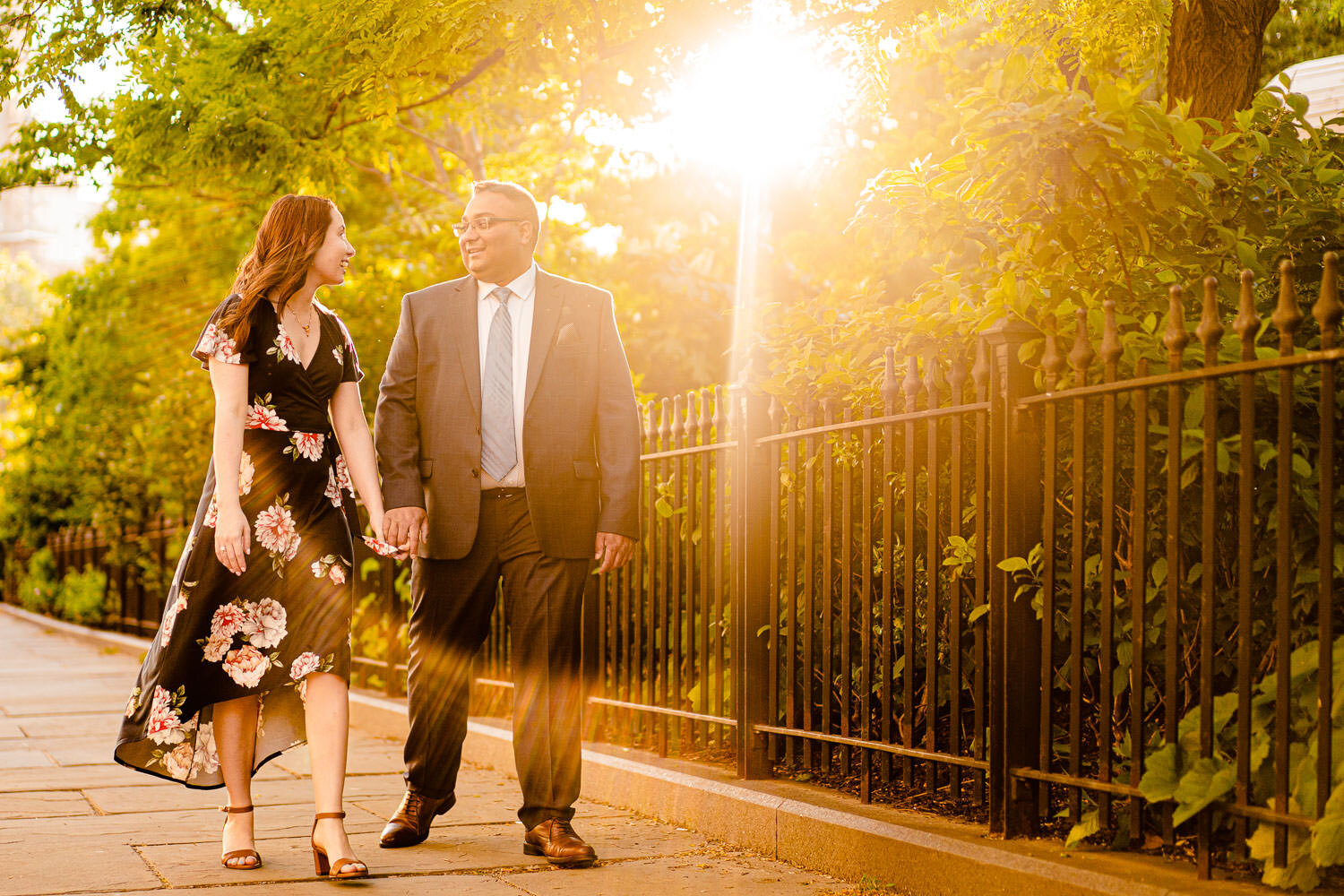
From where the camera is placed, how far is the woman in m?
4.39

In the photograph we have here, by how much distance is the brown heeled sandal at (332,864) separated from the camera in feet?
14.0

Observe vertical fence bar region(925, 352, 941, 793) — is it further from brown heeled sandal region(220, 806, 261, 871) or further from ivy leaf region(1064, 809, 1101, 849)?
brown heeled sandal region(220, 806, 261, 871)

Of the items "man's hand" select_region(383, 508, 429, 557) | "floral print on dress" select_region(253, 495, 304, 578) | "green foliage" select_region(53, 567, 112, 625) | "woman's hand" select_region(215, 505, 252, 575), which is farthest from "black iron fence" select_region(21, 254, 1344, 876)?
"green foliage" select_region(53, 567, 112, 625)

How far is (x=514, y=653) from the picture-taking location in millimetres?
4922

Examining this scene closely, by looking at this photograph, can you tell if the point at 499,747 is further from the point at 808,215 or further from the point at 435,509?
the point at 808,215

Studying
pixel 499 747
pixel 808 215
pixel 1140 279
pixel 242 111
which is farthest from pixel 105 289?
pixel 1140 279

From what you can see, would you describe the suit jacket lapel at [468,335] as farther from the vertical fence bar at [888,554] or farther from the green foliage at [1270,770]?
the green foliage at [1270,770]

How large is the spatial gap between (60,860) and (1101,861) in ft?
10.8

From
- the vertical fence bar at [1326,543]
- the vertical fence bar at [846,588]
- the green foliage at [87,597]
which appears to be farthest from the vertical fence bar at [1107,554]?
the green foliage at [87,597]

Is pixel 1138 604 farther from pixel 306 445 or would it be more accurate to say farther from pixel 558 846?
pixel 306 445

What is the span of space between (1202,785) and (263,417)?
2.93 metres

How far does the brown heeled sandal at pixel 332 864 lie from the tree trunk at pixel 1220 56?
403 cm

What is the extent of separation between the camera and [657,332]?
25.2 m

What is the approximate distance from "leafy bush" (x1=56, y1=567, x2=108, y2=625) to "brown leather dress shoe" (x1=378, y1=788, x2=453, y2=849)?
1761cm
